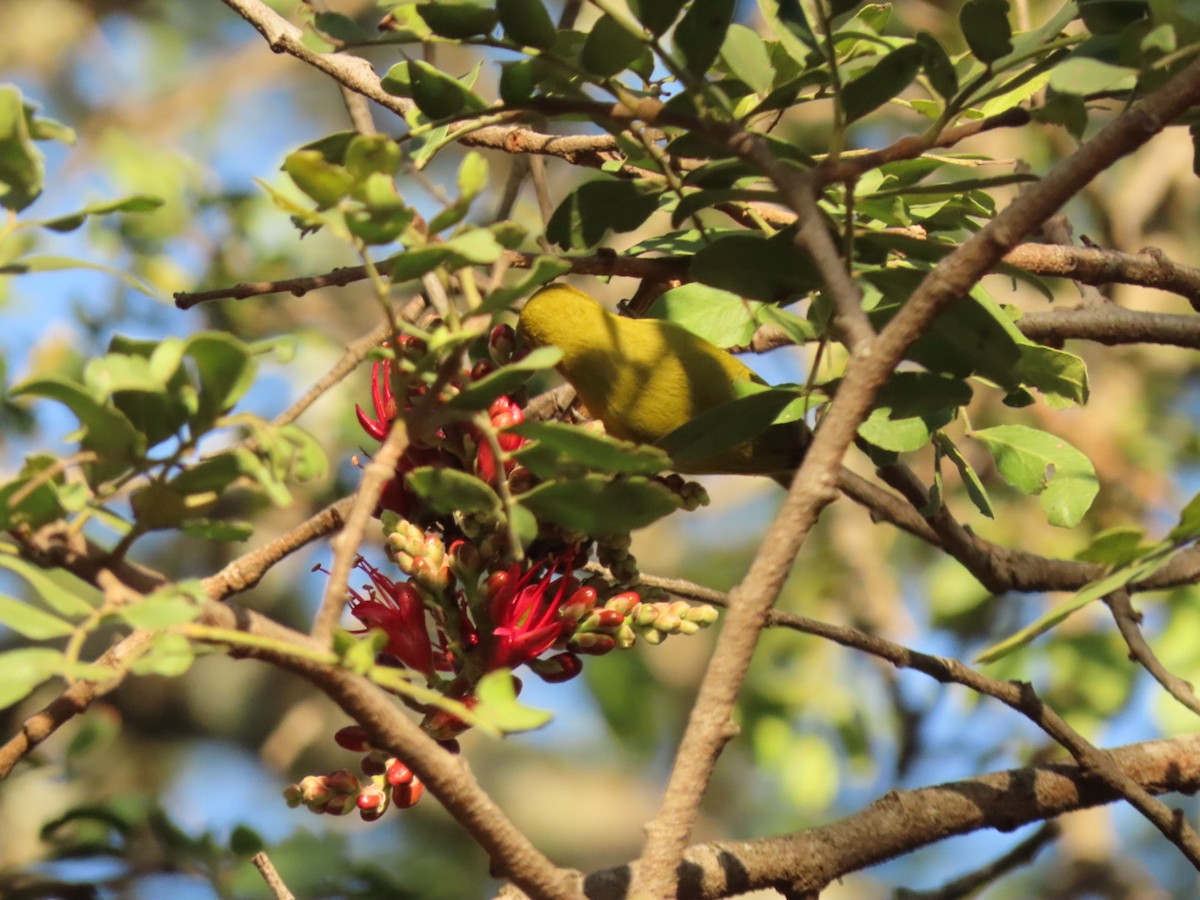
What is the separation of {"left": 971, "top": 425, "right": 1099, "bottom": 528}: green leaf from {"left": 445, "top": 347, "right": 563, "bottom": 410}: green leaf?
67 centimetres

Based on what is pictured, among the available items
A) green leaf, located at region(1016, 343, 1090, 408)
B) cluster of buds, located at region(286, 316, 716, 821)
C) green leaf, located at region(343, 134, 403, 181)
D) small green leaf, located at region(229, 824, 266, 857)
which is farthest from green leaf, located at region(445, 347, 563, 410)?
small green leaf, located at region(229, 824, 266, 857)

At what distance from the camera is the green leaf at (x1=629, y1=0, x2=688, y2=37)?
2.94 feet

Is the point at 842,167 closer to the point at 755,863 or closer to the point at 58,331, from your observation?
the point at 755,863

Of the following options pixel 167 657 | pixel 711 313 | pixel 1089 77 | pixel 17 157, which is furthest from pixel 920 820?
pixel 17 157

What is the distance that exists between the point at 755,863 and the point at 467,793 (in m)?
0.53

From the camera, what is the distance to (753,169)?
96 centimetres

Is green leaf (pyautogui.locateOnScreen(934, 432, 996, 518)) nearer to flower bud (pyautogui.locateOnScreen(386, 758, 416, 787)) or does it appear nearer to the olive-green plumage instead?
the olive-green plumage

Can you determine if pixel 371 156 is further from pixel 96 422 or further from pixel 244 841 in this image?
pixel 244 841

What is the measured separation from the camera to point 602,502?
0.82 meters

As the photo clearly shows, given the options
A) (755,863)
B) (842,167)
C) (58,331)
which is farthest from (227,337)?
(58,331)

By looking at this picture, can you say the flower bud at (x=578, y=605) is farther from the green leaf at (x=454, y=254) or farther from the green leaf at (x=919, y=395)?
the green leaf at (x=454, y=254)

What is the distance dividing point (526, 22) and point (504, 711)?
0.48 metres

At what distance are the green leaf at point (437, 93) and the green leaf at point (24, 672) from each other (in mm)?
459

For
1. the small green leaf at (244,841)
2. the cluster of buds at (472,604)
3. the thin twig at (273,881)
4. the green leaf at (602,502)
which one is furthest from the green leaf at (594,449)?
the small green leaf at (244,841)
